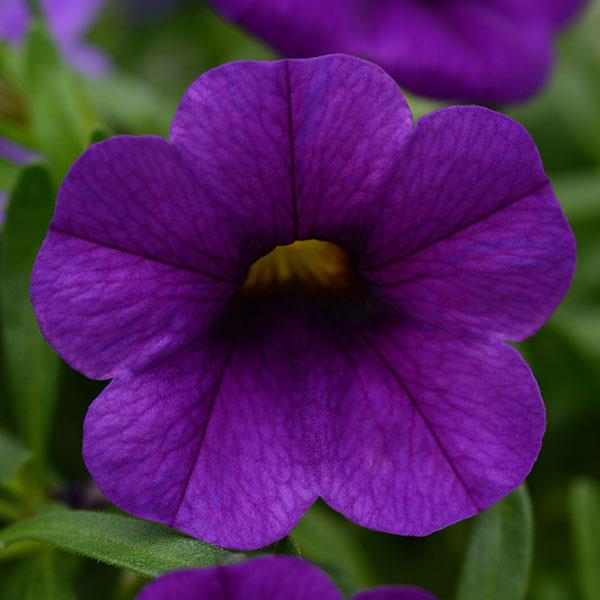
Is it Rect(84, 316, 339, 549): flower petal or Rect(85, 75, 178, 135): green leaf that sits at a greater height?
Rect(84, 316, 339, 549): flower petal

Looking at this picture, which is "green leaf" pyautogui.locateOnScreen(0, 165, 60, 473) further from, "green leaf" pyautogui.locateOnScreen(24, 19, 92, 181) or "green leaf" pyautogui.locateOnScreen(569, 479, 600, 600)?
"green leaf" pyautogui.locateOnScreen(569, 479, 600, 600)

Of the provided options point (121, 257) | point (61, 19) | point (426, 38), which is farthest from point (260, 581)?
point (61, 19)

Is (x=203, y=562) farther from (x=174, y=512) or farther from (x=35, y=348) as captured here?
(x=35, y=348)

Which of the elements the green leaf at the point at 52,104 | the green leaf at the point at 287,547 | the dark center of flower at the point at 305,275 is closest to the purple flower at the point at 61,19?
the green leaf at the point at 52,104

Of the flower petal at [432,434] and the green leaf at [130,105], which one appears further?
the green leaf at [130,105]

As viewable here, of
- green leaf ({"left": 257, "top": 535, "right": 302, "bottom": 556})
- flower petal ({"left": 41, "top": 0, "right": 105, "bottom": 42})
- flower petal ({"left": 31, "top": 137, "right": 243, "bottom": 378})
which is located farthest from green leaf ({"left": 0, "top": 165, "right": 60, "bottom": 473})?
flower petal ({"left": 41, "top": 0, "right": 105, "bottom": 42})

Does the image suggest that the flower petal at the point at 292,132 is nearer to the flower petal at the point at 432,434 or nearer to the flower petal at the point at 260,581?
the flower petal at the point at 432,434

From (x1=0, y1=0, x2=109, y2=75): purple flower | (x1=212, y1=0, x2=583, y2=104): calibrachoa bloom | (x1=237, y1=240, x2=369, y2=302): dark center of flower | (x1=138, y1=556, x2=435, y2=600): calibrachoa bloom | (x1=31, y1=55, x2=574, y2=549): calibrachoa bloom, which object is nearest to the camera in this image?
(x1=138, y1=556, x2=435, y2=600): calibrachoa bloom

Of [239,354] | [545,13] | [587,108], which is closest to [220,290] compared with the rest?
[239,354]
